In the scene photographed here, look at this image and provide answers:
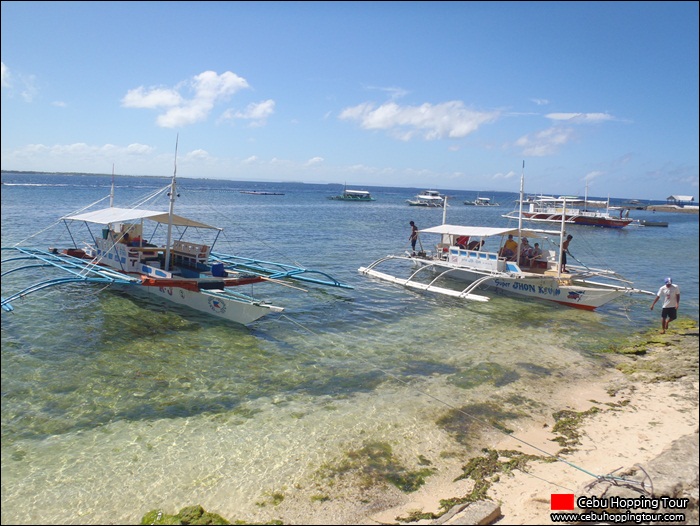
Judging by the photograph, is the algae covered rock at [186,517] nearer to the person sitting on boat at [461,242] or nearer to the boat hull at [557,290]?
the boat hull at [557,290]

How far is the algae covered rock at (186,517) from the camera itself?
21.6 feet

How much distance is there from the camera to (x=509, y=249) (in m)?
22.3

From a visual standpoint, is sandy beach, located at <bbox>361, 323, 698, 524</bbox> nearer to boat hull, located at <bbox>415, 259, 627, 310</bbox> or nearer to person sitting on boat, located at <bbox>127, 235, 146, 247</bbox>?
boat hull, located at <bbox>415, 259, 627, 310</bbox>

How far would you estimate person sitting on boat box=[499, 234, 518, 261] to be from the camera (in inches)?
870

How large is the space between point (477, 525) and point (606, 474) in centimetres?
306

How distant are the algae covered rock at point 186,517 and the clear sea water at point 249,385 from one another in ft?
0.64

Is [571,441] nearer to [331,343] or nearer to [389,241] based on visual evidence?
[331,343]

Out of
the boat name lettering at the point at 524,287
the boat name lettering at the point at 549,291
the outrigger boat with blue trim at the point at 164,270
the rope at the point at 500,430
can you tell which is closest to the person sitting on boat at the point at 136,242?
the outrigger boat with blue trim at the point at 164,270

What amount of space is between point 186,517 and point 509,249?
19119mm

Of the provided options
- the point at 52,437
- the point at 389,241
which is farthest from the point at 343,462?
the point at 389,241

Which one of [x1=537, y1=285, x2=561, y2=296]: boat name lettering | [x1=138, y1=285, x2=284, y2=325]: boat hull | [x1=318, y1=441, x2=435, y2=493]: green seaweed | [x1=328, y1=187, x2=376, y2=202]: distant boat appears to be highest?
[x1=328, y1=187, x2=376, y2=202]: distant boat

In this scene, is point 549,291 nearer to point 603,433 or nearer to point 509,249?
point 509,249

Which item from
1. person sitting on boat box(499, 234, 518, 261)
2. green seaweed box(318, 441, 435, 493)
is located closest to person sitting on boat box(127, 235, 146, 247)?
green seaweed box(318, 441, 435, 493)

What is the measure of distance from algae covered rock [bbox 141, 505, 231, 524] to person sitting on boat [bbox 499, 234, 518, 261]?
733 inches
